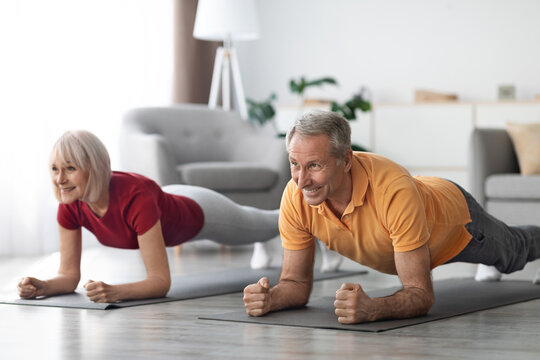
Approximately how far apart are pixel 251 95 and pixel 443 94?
1.79m

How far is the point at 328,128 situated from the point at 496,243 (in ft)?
2.87

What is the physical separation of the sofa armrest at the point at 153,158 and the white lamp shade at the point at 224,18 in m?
1.26

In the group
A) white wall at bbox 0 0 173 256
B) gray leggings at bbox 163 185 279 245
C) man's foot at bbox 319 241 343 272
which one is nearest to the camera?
gray leggings at bbox 163 185 279 245

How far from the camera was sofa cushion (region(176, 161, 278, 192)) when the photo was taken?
4.69m

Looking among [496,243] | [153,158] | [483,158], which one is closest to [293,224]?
[496,243]

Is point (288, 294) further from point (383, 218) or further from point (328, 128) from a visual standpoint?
point (328, 128)

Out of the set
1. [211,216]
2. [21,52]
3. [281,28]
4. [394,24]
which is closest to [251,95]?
[281,28]

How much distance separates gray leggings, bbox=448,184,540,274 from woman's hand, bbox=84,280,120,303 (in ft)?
3.62

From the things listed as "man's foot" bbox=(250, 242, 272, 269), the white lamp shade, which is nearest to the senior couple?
"man's foot" bbox=(250, 242, 272, 269)

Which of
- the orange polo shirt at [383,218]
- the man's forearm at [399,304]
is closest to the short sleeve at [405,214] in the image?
the orange polo shirt at [383,218]

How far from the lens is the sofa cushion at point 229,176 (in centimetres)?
469

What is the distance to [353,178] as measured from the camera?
Result: 2.31m

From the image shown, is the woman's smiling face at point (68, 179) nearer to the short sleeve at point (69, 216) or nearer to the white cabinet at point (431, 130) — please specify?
Result: the short sleeve at point (69, 216)

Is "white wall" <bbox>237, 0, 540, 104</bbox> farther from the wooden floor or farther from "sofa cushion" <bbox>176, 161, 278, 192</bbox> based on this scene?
the wooden floor
